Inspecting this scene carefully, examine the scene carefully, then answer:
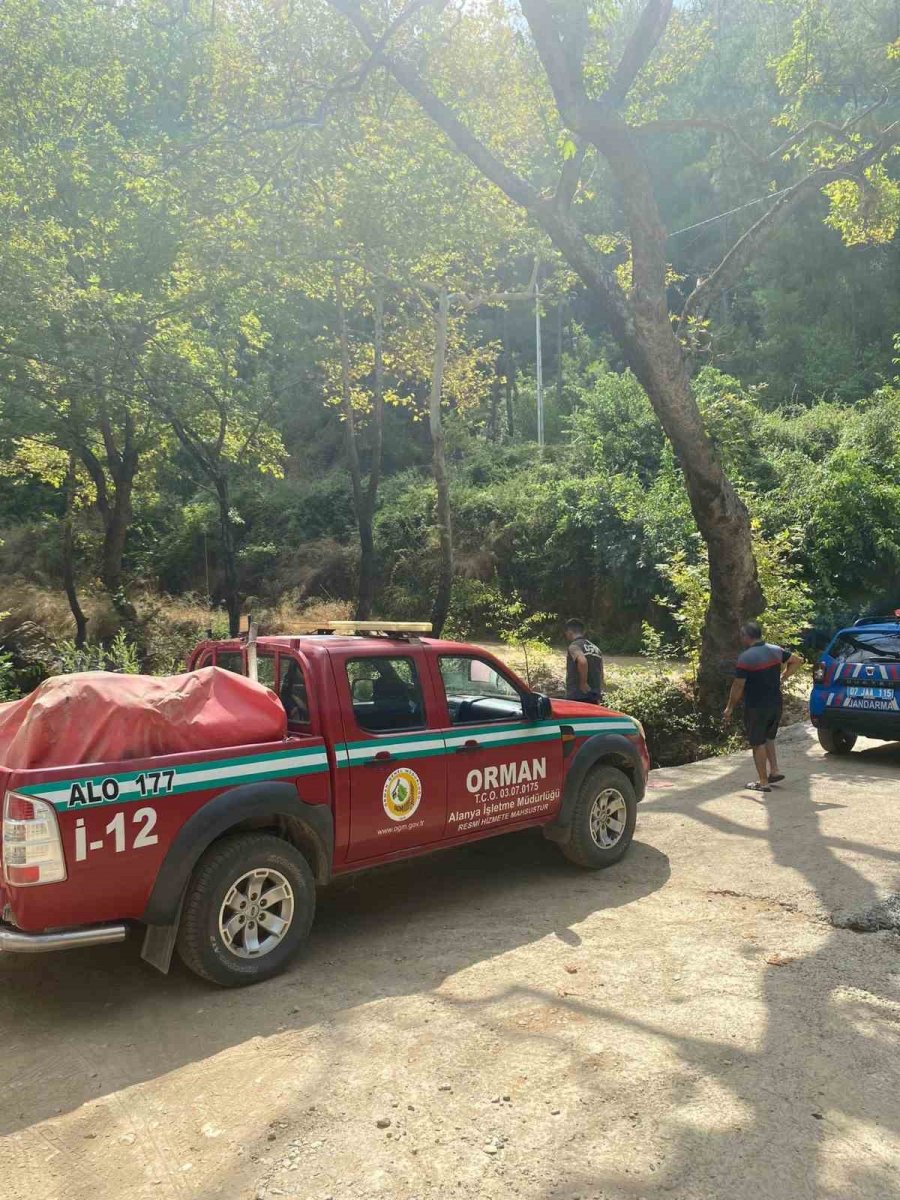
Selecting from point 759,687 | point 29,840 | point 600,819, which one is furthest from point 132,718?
point 759,687

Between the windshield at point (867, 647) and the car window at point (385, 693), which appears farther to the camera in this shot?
the windshield at point (867, 647)

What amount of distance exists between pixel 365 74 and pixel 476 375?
11.2 m

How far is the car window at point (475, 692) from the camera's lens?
5672 mm

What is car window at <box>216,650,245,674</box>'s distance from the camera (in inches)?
218

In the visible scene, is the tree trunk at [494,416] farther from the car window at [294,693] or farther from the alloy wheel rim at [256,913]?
the alloy wheel rim at [256,913]

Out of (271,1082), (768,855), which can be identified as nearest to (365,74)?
(768,855)

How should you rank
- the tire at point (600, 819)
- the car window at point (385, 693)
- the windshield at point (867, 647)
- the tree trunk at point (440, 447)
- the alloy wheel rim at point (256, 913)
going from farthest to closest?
the tree trunk at point (440, 447) < the windshield at point (867, 647) < the tire at point (600, 819) < the car window at point (385, 693) < the alloy wheel rim at point (256, 913)

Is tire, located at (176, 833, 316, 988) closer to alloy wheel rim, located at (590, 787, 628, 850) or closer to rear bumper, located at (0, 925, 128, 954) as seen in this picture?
rear bumper, located at (0, 925, 128, 954)

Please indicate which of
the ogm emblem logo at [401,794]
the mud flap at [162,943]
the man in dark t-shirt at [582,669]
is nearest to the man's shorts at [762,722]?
the man in dark t-shirt at [582,669]

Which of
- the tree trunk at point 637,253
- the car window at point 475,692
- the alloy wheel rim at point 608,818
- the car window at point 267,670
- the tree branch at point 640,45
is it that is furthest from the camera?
the tree trunk at point 637,253

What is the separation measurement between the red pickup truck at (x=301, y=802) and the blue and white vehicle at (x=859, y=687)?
4.39 meters

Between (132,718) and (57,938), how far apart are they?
3.30 feet

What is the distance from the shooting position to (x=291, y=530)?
35.5 meters

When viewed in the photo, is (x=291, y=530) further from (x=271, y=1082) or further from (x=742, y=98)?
(x=271, y=1082)
